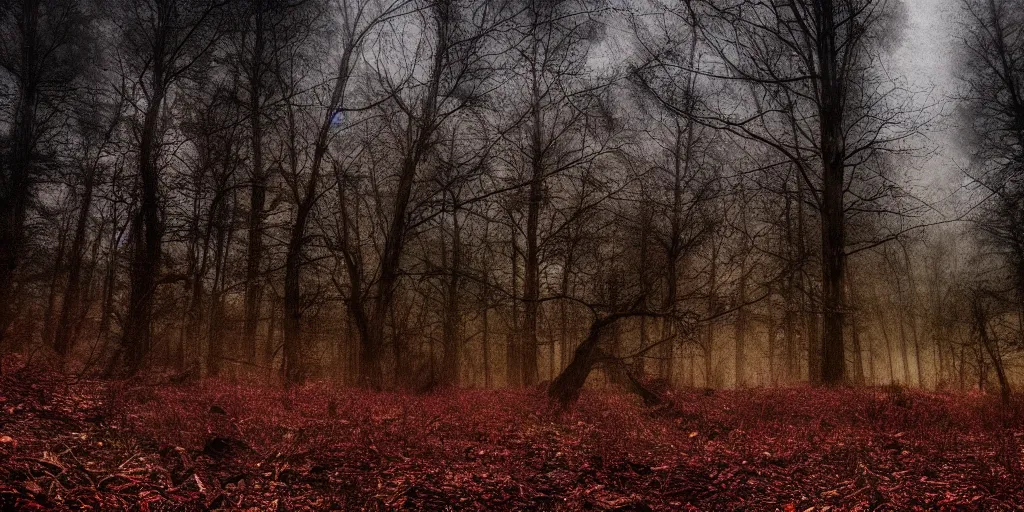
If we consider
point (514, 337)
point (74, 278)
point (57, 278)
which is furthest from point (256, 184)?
point (514, 337)

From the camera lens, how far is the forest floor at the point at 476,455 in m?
4.52

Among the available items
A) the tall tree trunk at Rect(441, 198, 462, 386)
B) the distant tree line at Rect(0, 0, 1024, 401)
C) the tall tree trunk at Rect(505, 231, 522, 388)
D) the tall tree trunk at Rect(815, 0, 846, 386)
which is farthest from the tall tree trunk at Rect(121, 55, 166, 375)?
the tall tree trunk at Rect(815, 0, 846, 386)

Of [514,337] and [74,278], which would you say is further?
[514,337]

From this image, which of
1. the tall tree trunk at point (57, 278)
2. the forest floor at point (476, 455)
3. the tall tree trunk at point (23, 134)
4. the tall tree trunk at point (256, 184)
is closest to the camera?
the forest floor at point (476, 455)

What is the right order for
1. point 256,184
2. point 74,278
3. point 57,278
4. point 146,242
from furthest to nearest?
A: point 57,278 → point 74,278 → point 256,184 → point 146,242

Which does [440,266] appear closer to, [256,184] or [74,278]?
[256,184]

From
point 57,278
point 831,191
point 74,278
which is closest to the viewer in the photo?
point 831,191

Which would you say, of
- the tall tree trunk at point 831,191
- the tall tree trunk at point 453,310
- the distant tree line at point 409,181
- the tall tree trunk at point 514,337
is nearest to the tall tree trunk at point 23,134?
the distant tree line at point 409,181

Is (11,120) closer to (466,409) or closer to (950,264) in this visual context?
(466,409)

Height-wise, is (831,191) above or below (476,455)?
above

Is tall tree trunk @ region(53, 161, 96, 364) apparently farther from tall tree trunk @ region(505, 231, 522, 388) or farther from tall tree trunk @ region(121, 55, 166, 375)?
tall tree trunk @ region(505, 231, 522, 388)

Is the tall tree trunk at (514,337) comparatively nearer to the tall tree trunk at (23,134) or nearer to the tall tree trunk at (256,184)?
the tall tree trunk at (256,184)

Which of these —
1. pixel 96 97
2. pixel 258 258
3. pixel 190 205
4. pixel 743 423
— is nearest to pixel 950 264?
pixel 743 423

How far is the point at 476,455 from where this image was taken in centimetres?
586
